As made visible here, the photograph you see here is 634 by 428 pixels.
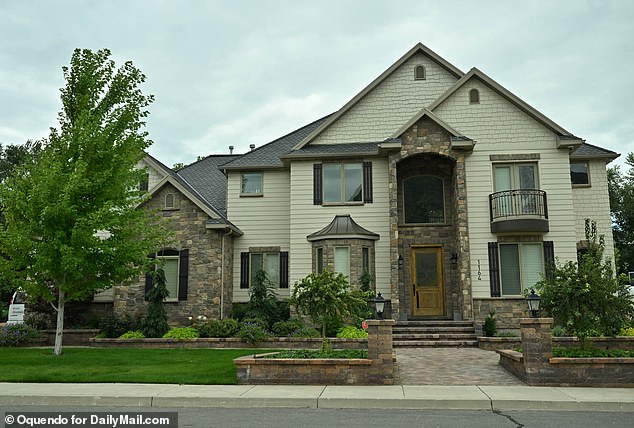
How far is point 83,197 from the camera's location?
47.5ft

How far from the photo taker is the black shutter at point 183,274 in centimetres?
1950

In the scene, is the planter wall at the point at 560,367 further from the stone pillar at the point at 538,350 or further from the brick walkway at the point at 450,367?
the brick walkway at the point at 450,367

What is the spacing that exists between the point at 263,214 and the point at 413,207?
18.7ft

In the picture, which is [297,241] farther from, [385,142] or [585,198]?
[585,198]

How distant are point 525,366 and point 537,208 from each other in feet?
30.5

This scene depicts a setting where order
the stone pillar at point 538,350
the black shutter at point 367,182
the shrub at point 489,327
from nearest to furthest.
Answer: the stone pillar at point 538,350 → the shrub at point 489,327 → the black shutter at point 367,182

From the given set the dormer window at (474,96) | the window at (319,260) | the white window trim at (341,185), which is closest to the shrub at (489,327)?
the window at (319,260)

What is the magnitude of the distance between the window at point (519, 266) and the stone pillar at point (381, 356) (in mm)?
9297

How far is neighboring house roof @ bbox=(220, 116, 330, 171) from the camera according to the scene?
847 inches

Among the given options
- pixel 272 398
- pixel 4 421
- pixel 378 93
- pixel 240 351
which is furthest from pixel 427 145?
pixel 4 421

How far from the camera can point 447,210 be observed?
1994 centimetres

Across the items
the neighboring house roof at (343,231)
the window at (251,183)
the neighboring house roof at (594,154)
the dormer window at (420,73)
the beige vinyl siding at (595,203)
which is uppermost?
the dormer window at (420,73)

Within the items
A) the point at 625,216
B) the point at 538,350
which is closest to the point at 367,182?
the point at 538,350

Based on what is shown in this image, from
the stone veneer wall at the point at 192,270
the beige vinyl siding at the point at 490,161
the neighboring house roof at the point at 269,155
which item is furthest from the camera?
the neighboring house roof at the point at 269,155
